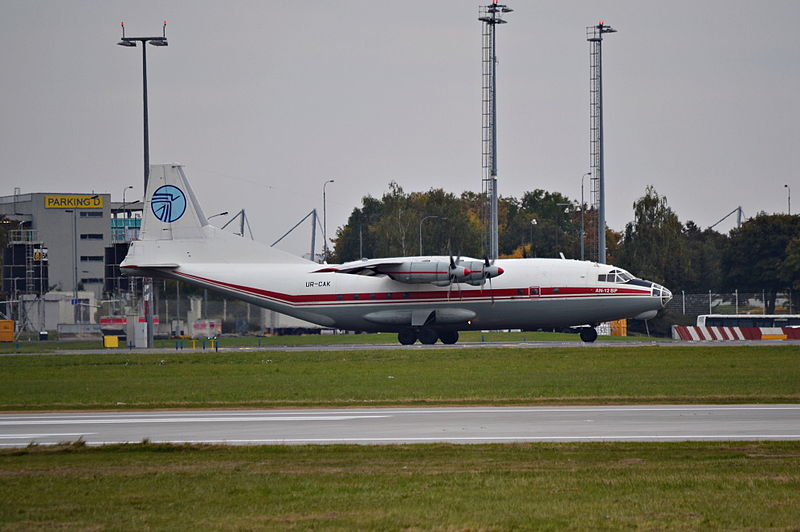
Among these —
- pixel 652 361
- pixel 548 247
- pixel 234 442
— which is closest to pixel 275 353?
pixel 652 361

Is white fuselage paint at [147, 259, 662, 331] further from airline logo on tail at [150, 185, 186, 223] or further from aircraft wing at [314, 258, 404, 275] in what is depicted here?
airline logo on tail at [150, 185, 186, 223]

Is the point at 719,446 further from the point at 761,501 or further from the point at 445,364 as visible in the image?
the point at 445,364

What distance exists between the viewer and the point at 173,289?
75.3m

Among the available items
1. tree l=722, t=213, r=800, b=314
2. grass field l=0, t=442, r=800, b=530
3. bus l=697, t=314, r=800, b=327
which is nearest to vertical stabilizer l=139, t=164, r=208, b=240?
bus l=697, t=314, r=800, b=327

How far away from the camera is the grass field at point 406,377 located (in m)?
26.0

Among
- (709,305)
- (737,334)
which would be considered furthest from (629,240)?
(737,334)

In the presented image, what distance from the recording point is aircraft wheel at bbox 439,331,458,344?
2074 inches

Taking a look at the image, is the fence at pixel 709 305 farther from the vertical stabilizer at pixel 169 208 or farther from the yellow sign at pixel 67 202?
the yellow sign at pixel 67 202

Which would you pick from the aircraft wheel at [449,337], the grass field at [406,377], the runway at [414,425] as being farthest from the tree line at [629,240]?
the runway at [414,425]

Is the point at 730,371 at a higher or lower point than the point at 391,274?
lower

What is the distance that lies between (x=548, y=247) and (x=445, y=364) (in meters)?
89.0

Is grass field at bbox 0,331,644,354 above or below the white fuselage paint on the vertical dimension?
below

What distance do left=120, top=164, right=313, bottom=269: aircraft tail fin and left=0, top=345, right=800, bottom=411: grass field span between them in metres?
7.14

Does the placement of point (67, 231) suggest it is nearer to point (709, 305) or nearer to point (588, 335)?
point (709, 305)
